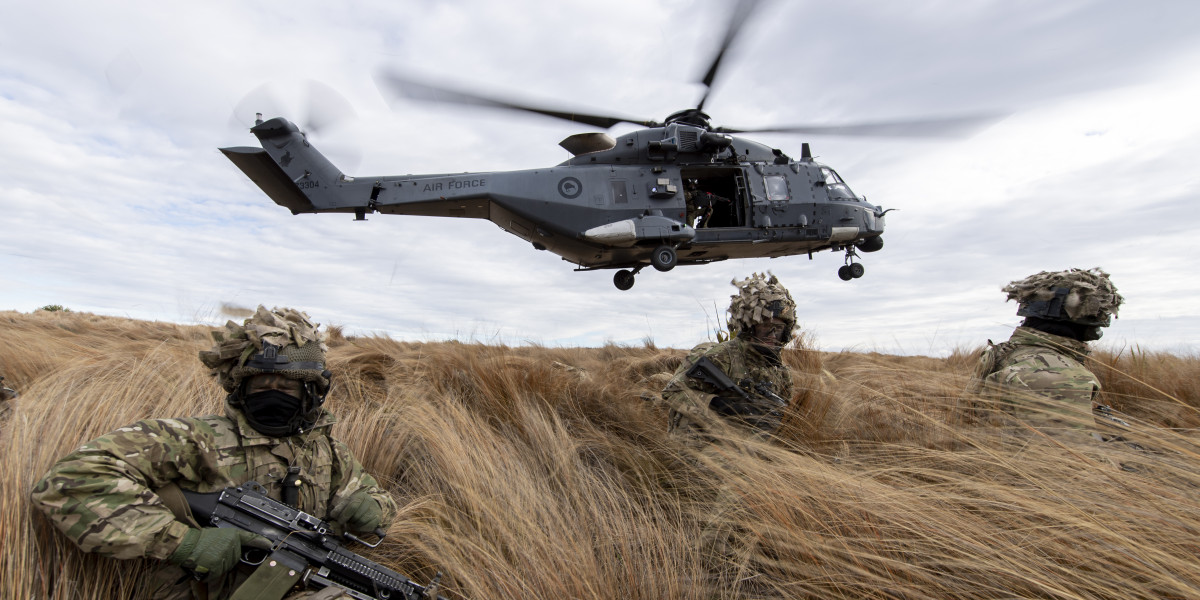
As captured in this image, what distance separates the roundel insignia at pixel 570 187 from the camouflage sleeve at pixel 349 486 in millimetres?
6924

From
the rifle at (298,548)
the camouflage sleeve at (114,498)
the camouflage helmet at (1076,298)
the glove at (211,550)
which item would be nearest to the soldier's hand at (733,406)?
the camouflage helmet at (1076,298)

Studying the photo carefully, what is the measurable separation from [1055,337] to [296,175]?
9.21 m

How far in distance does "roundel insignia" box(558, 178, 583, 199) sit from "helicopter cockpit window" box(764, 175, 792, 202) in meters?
3.34

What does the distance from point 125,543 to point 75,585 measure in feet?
0.84

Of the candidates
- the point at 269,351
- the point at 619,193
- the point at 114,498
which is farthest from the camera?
the point at 619,193

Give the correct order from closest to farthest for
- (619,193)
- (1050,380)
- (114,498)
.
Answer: (114,498)
(1050,380)
(619,193)

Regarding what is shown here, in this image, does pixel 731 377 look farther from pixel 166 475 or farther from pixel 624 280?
pixel 624 280

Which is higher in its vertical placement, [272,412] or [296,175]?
[296,175]

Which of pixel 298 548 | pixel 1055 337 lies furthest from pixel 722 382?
pixel 298 548

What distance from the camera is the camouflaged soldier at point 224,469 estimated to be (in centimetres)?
145

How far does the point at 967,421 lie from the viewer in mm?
2959

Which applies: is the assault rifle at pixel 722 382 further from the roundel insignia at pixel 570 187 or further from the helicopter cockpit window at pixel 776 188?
the helicopter cockpit window at pixel 776 188

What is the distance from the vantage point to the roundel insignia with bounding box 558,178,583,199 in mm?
8719

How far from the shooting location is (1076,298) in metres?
2.88
